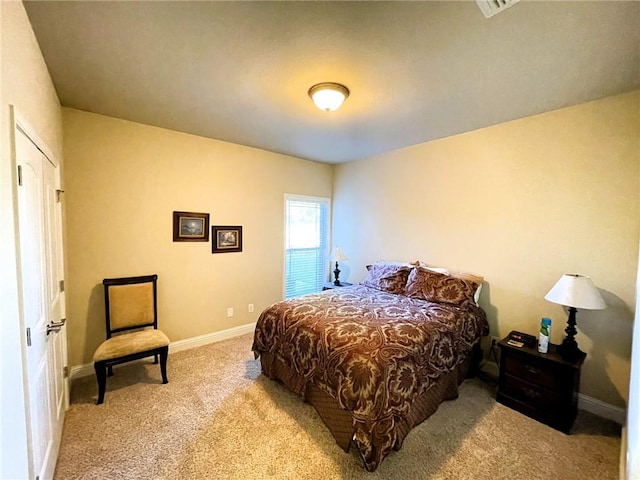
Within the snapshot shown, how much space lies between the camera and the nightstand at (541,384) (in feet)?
6.77

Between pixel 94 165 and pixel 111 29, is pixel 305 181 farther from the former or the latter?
pixel 111 29

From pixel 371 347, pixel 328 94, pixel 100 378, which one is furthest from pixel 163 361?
pixel 328 94

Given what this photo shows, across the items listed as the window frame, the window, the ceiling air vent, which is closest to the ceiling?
the ceiling air vent

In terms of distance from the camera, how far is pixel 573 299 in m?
2.06

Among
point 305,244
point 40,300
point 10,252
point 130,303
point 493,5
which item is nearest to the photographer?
point 10,252

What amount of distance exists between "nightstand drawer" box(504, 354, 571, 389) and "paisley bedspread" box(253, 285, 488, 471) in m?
0.33

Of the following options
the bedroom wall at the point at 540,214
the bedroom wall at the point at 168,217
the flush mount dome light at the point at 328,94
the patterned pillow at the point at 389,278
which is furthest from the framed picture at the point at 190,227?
the bedroom wall at the point at 540,214

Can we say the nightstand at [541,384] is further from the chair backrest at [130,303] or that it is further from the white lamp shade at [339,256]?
the chair backrest at [130,303]

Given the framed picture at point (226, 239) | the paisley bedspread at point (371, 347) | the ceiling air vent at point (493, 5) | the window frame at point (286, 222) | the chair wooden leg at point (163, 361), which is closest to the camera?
the ceiling air vent at point (493, 5)

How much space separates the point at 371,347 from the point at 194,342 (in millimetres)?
2562

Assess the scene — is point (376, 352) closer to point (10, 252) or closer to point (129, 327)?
point (10, 252)

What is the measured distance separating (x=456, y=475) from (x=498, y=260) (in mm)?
2026

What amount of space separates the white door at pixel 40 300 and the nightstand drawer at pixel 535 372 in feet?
10.8

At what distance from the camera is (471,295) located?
271cm
